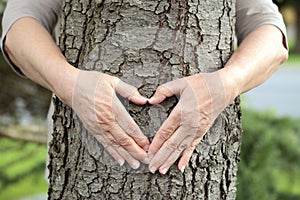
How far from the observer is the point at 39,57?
173cm

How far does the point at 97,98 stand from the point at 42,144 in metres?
2.26

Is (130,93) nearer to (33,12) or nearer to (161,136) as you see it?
(161,136)

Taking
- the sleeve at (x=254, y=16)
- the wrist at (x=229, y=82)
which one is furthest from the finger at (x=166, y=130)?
the sleeve at (x=254, y=16)

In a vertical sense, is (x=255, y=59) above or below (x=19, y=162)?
above

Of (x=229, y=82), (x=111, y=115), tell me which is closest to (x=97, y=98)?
(x=111, y=115)

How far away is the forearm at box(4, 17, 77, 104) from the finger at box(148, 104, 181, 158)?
0.75 ft

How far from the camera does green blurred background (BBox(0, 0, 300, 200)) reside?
12.2ft

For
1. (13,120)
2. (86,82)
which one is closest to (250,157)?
(13,120)

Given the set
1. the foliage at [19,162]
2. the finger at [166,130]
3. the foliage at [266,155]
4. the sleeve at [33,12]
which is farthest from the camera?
the foliage at [19,162]

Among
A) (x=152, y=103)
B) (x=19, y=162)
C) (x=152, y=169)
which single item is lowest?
(x=19, y=162)

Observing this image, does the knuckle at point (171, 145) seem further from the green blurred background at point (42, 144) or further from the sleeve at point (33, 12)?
the green blurred background at point (42, 144)

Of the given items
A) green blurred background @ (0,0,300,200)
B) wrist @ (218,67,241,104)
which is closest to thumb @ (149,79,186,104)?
wrist @ (218,67,241,104)

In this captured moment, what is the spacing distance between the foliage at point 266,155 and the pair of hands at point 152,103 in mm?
2003

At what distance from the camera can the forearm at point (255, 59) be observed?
1.69 m
